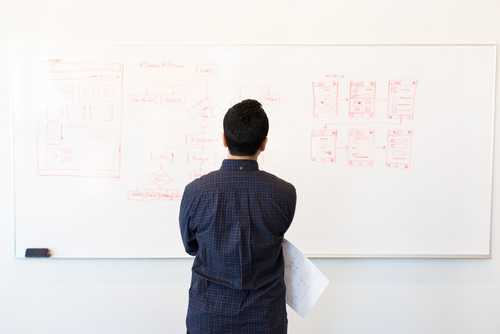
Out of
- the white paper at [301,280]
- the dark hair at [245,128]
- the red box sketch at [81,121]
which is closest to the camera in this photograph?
the dark hair at [245,128]

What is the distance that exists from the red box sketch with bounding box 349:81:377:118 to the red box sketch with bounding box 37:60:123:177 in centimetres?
119

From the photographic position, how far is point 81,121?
205 centimetres

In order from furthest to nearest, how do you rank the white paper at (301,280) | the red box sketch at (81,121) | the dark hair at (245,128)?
the red box sketch at (81,121)
the white paper at (301,280)
the dark hair at (245,128)

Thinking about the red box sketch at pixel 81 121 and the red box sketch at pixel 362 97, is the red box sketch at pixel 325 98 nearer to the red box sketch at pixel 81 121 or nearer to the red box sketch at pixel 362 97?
the red box sketch at pixel 362 97

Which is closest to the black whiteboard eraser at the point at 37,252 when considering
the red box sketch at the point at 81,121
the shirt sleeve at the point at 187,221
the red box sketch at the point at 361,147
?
the red box sketch at the point at 81,121

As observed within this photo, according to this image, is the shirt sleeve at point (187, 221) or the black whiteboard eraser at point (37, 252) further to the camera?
the black whiteboard eraser at point (37, 252)

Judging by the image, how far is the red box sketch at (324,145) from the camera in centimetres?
206

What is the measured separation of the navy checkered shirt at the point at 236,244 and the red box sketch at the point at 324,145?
2.48 feet

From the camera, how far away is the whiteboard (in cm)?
204

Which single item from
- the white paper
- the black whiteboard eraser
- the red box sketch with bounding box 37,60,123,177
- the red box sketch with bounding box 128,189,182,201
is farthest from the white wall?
the white paper

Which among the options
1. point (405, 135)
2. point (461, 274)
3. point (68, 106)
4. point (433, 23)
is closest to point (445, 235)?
point (461, 274)

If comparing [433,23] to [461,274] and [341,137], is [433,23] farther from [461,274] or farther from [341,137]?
[461,274]

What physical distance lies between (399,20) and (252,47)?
776 mm

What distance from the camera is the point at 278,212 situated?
51.1 inches
